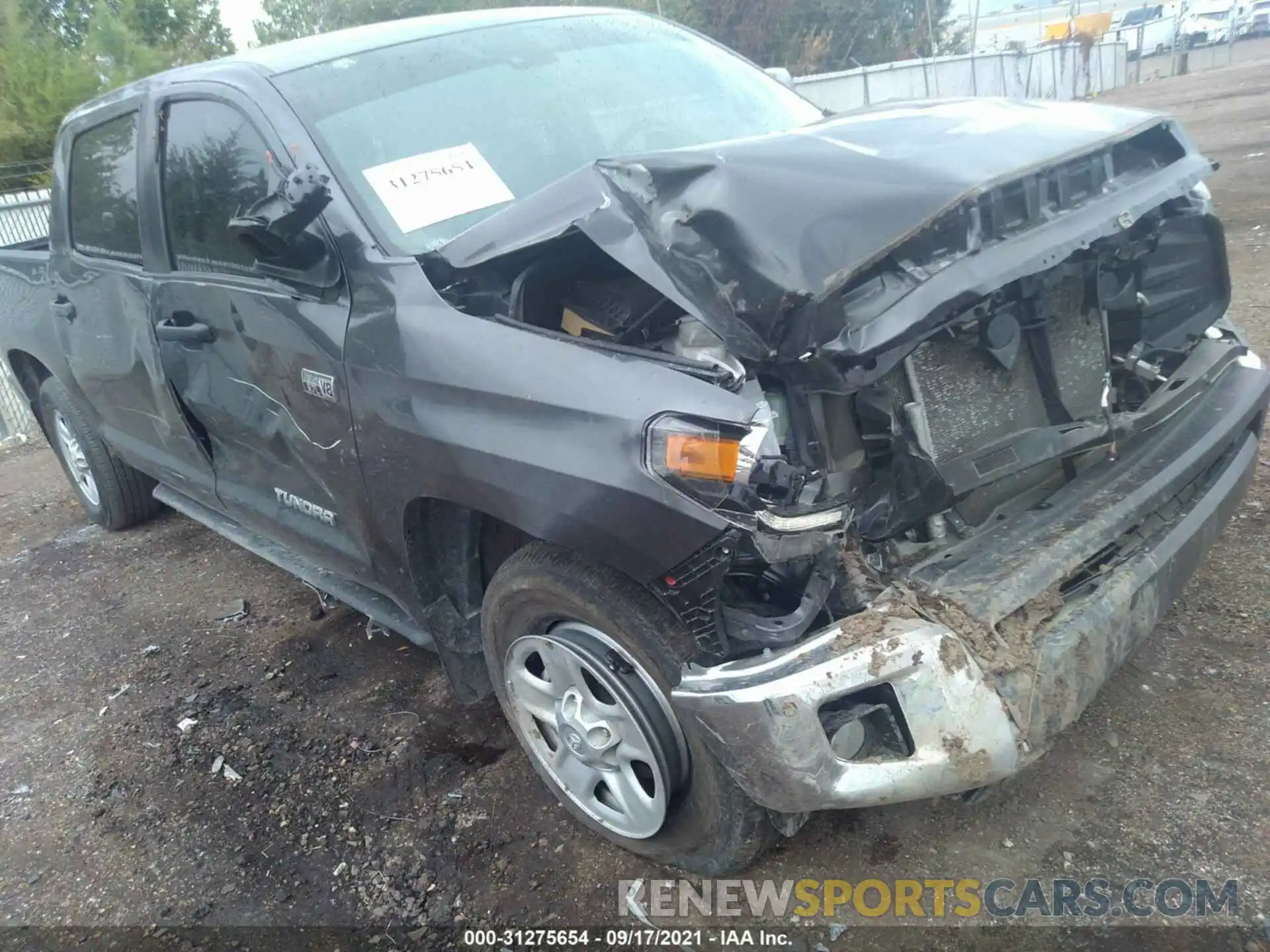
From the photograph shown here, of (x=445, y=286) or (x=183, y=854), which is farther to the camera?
(x=183, y=854)

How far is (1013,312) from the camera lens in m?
2.35

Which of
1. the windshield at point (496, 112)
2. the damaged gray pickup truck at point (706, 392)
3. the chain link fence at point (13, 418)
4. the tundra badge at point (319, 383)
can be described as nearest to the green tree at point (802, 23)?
the chain link fence at point (13, 418)

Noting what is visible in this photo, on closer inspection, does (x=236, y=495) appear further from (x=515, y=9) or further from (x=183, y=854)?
(x=515, y=9)

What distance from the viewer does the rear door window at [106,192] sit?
11.5 feet

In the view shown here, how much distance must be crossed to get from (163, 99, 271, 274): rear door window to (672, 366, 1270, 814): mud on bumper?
6.36ft

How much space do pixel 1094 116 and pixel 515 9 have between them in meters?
1.98

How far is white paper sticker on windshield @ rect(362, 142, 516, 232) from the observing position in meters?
2.60

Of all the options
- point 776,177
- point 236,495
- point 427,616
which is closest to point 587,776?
point 427,616

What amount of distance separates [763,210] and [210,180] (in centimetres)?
196

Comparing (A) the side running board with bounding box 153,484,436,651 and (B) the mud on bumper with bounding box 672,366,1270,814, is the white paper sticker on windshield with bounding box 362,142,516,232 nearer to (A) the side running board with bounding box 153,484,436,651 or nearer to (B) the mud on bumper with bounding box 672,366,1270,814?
(A) the side running board with bounding box 153,484,436,651

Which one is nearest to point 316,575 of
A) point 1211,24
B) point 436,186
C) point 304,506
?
point 304,506

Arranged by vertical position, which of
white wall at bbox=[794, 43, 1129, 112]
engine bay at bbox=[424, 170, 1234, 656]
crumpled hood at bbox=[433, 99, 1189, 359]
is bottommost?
white wall at bbox=[794, 43, 1129, 112]

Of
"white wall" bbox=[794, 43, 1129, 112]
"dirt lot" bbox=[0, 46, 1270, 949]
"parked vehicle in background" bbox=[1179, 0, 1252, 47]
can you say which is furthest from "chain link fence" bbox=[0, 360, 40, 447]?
"parked vehicle in background" bbox=[1179, 0, 1252, 47]

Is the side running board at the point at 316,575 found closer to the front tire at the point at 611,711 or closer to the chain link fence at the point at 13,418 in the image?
the front tire at the point at 611,711
